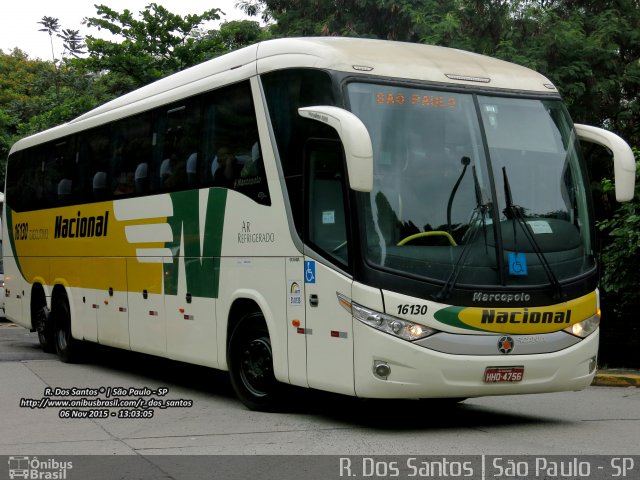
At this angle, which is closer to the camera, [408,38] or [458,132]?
[458,132]

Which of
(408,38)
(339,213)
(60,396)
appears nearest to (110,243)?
(60,396)

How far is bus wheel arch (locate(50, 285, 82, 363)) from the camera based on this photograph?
1658 cm

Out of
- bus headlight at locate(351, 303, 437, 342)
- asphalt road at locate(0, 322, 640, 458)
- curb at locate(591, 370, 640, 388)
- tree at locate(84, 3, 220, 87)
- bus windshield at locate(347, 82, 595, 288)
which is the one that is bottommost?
curb at locate(591, 370, 640, 388)

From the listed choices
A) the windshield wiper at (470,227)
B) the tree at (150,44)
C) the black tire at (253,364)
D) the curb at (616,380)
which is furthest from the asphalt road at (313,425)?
the tree at (150,44)

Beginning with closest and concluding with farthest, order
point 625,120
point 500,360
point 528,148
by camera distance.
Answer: point 500,360 → point 528,148 → point 625,120

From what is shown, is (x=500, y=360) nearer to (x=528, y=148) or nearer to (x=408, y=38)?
(x=528, y=148)

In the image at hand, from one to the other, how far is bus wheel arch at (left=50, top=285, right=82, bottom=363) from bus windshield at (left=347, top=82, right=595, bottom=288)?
28.1ft

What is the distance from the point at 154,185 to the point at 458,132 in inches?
197

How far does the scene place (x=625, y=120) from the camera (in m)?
23.1

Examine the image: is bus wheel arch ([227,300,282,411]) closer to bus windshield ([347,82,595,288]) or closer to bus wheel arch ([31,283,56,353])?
bus windshield ([347,82,595,288])

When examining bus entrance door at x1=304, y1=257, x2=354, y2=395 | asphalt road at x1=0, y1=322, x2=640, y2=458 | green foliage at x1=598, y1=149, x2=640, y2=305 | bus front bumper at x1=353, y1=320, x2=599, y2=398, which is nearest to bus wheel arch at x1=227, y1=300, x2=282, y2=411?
asphalt road at x1=0, y1=322, x2=640, y2=458
